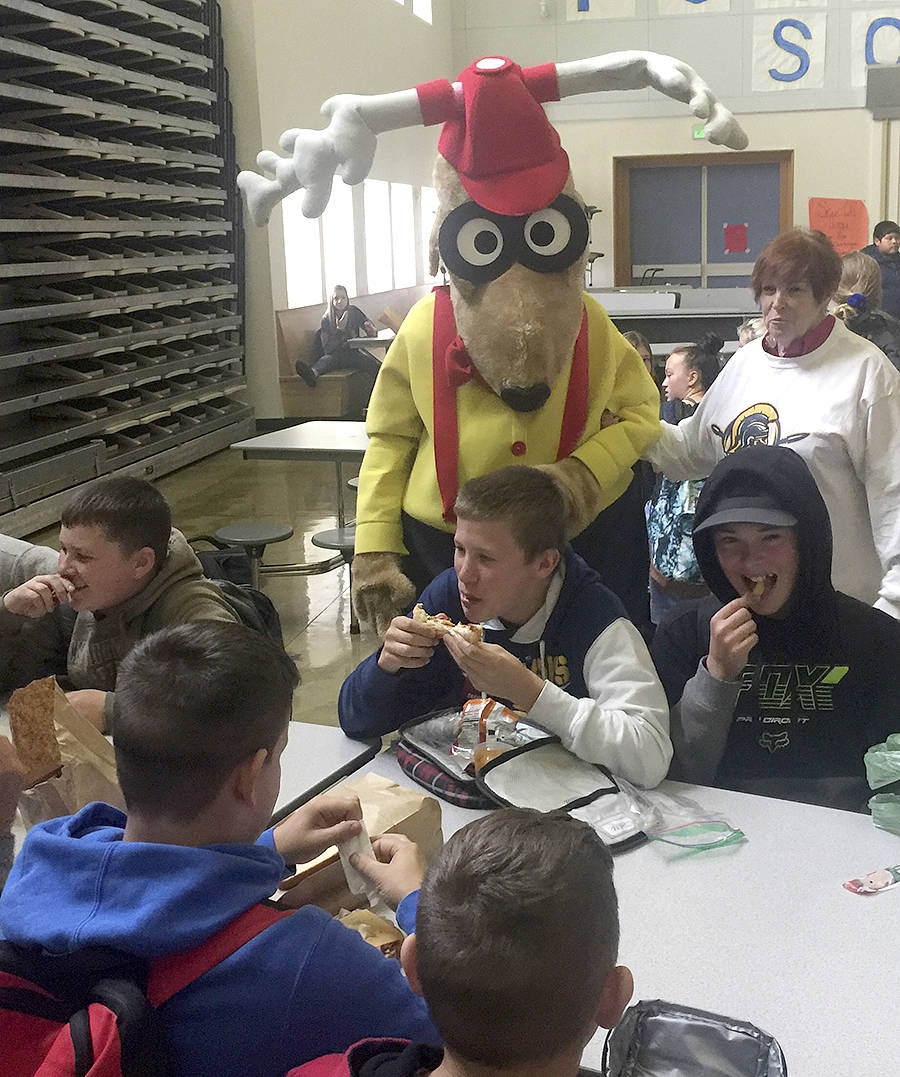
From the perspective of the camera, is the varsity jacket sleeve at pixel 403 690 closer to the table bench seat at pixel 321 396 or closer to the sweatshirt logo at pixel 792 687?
the sweatshirt logo at pixel 792 687

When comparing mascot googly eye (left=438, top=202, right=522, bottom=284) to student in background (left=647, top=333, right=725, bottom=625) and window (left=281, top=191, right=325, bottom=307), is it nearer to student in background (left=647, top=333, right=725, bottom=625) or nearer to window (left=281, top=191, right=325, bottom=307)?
student in background (left=647, top=333, right=725, bottom=625)

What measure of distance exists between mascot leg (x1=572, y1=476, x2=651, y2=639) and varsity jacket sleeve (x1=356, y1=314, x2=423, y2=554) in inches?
17.3

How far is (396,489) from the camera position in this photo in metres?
2.61

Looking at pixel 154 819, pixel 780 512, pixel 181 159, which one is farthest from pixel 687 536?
pixel 181 159

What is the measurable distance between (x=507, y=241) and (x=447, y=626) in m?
0.95

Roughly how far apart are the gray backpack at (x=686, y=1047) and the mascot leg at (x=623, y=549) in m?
1.44

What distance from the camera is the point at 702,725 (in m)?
2.01

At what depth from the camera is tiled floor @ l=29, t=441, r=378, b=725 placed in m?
4.69

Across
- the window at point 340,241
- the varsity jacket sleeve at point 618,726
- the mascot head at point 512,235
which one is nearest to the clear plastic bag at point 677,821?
the varsity jacket sleeve at point 618,726

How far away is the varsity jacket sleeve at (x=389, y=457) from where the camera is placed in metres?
2.58

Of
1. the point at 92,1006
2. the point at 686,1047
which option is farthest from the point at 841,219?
the point at 92,1006

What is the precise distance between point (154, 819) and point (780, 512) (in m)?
1.36

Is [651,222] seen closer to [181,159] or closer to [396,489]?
[181,159]

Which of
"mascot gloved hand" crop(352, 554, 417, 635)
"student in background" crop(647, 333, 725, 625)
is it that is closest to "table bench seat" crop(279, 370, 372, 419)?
"student in background" crop(647, 333, 725, 625)
